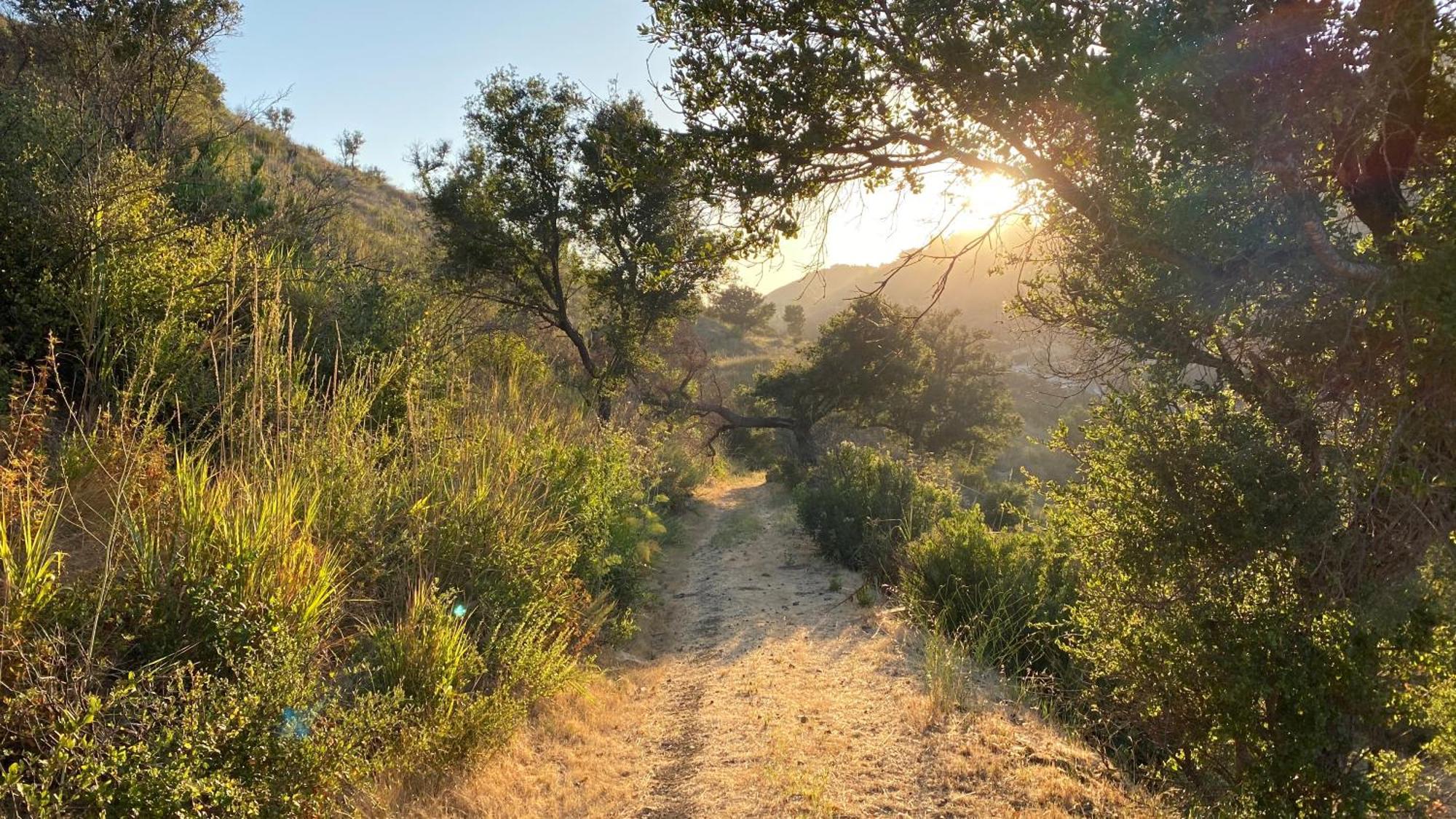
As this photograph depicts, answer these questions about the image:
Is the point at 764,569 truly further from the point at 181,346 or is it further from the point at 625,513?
the point at 181,346

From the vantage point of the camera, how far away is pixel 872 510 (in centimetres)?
1051

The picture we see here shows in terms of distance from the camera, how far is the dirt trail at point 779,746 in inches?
145

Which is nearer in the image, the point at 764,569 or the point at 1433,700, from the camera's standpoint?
the point at 1433,700

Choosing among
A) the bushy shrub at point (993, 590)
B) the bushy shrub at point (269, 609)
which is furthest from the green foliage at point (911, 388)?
the bushy shrub at point (269, 609)

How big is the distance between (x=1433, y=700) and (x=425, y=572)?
527 cm

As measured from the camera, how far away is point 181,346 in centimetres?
461

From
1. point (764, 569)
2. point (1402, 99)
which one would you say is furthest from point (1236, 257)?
point (764, 569)

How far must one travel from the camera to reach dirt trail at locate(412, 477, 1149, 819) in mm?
3693

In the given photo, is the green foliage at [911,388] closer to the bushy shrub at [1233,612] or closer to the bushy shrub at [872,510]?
the bushy shrub at [872,510]

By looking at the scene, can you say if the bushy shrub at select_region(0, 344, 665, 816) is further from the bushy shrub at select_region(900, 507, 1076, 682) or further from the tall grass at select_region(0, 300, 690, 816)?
the bushy shrub at select_region(900, 507, 1076, 682)

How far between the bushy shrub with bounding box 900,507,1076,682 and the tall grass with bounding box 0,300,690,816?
3.36 metres

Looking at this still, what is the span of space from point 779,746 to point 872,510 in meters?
6.52

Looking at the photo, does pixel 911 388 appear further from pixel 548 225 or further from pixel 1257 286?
pixel 1257 286

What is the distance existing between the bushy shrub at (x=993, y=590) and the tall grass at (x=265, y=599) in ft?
11.0
